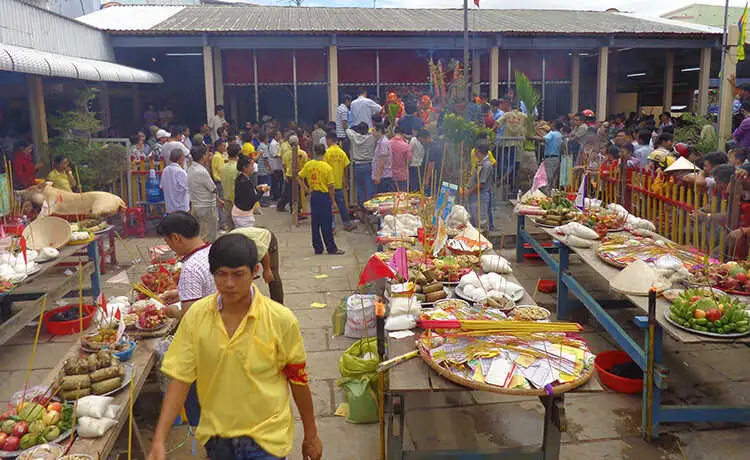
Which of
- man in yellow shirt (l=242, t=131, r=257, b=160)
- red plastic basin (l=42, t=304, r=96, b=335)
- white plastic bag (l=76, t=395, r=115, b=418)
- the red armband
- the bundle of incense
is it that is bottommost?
red plastic basin (l=42, t=304, r=96, b=335)

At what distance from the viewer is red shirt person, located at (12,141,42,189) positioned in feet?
34.3

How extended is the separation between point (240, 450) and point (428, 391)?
48.9 inches

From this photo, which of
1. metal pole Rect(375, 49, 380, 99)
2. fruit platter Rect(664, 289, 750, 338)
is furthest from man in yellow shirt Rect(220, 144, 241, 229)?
metal pole Rect(375, 49, 380, 99)

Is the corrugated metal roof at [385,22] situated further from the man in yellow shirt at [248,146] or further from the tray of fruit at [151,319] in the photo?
the tray of fruit at [151,319]

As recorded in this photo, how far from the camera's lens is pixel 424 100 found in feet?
42.0

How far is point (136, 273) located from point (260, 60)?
11.6 metres

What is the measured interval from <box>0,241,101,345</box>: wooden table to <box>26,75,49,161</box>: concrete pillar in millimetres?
4354

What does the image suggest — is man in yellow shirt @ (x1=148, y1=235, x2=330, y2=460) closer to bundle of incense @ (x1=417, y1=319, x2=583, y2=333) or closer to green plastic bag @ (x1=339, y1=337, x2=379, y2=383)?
bundle of incense @ (x1=417, y1=319, x2=583, y2=333)

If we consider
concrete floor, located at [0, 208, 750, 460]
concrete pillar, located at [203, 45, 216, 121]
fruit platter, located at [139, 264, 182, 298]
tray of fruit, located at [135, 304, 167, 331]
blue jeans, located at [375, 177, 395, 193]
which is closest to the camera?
concrete floor, located at [0, 208, 750, 460]

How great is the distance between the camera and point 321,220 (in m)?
9.71

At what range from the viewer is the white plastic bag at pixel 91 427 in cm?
331

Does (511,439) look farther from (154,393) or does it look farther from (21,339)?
(21,339)

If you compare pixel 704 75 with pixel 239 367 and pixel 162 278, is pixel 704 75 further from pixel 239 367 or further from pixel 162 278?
pixel 239 367

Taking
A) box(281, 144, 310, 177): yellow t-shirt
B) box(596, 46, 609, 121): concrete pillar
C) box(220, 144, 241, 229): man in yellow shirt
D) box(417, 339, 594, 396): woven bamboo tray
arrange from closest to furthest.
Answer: box(417, 339, 594, 396): woven bamboo tray
box(220, 144, 241, 229): man in yellow shirt
box(281, 144, 310, 177): yellow t-shirt
box(596, 46, 609, 121): concrete pillar
